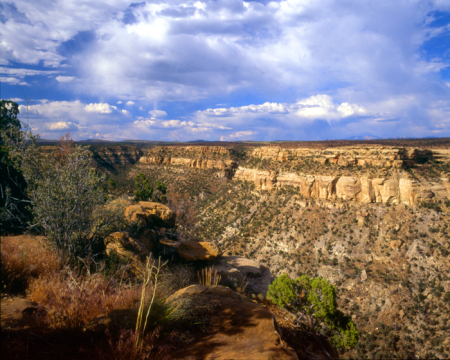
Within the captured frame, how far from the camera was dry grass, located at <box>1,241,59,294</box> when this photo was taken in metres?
4.94

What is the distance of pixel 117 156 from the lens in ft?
245

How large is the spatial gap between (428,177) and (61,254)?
33.4 m

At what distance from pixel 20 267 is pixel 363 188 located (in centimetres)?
3067

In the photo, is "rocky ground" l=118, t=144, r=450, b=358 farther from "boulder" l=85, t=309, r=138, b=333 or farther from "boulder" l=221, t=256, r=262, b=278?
"boulder" l=85, t=309, r=138, b=333

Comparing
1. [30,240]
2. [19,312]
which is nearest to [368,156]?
[30,240]

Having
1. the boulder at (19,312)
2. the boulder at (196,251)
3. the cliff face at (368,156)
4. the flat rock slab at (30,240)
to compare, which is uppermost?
the cliff face at (368,156)

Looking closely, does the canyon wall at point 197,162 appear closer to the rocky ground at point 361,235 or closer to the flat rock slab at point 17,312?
the rocky ground at point 361,235

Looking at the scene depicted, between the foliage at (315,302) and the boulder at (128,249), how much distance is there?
5.74 meters

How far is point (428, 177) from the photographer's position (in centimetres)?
2581

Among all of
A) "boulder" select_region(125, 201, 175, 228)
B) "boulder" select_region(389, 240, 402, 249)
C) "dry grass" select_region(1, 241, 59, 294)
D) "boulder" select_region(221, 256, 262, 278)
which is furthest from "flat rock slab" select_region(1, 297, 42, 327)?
"boulder" select_region(389, 240, 402, 249)

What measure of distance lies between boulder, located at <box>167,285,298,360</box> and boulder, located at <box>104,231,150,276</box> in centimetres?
314

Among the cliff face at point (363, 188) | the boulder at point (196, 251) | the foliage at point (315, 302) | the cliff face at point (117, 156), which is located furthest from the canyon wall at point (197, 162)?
the foliage at point (315, 302)

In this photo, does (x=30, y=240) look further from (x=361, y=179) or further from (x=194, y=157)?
(x=194, y=157)

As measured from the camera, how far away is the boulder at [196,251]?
47.7 feet
